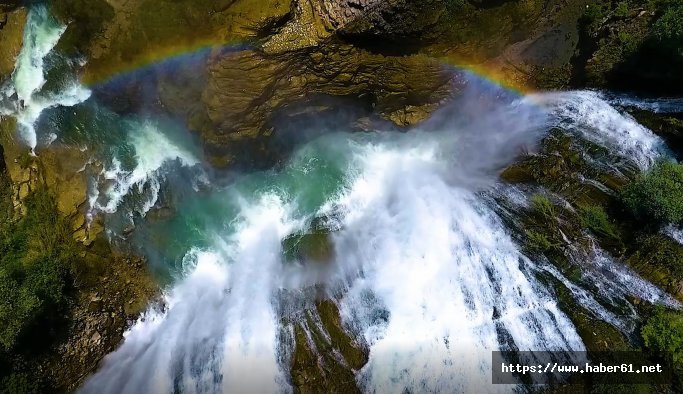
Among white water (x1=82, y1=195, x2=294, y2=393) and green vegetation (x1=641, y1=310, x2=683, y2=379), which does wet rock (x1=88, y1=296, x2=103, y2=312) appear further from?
green vegetation (x1=641, y1=310, x2=683, y2=379)

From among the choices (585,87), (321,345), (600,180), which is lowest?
(321,345)

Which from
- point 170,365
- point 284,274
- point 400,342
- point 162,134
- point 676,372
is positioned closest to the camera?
point 676,372

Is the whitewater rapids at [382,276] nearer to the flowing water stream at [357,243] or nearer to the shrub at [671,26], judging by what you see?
the flowing water stream at [357,243]

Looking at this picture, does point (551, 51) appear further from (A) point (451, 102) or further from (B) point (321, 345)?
(B) point (321, 345)

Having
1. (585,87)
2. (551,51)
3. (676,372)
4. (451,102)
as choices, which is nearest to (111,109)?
(451,102)

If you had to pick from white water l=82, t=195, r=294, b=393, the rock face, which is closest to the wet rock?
white water l=82, t=195, r=294, b=393

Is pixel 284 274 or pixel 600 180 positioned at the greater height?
pixel 600 180

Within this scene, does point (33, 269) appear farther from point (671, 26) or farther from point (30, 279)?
point (671, 26)
